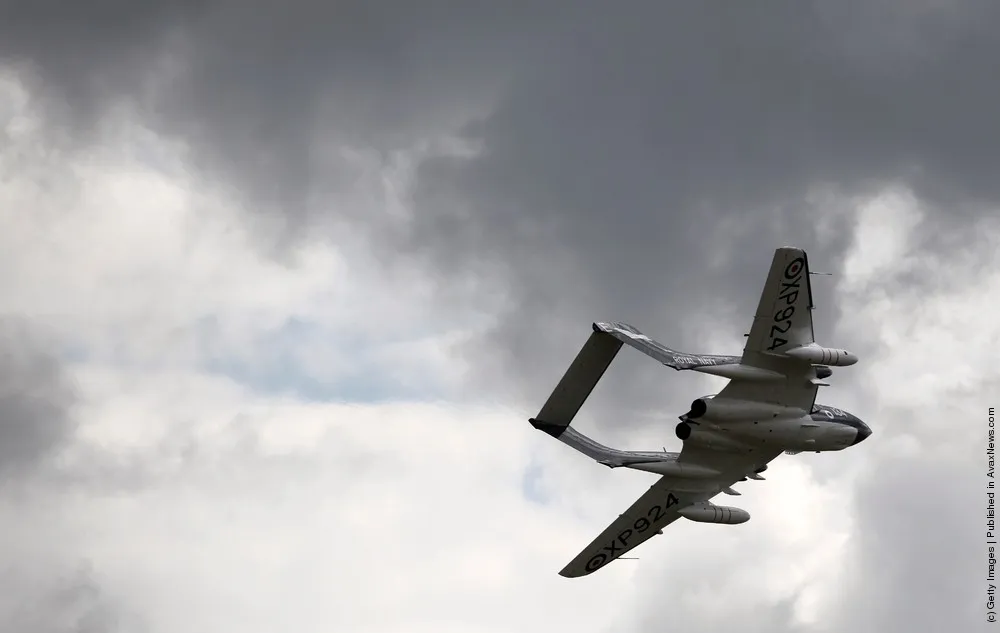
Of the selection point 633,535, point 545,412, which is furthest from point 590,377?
point 633,535

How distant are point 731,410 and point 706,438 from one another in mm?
2934

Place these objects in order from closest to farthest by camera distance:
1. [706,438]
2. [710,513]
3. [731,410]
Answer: [731,410] → [706,438] → [710,513]

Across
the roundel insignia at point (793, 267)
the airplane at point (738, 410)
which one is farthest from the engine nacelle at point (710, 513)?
the roundel insignia at point (793, 267)

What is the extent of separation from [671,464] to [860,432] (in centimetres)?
1089

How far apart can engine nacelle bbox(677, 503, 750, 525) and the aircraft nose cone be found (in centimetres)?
932

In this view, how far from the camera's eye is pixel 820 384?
79938 millimetres

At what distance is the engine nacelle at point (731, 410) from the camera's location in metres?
78.4

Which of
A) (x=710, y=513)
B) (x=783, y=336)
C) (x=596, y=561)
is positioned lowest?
(x=596, y=561)

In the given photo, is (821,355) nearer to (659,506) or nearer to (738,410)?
(738,410)

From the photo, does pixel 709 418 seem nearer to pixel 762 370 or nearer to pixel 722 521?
pixel 762 370

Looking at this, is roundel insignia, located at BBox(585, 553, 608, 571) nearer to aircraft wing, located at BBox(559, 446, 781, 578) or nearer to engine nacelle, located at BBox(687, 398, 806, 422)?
aircraft wing, located at BBox(559, 446, 781, 578)

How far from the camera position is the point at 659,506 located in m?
90.9

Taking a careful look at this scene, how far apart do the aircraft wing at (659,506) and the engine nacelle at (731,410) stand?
21.0 ft

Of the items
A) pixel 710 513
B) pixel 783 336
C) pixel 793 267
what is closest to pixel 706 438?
pixel 783 336
